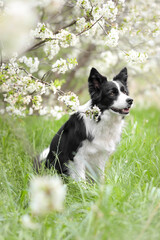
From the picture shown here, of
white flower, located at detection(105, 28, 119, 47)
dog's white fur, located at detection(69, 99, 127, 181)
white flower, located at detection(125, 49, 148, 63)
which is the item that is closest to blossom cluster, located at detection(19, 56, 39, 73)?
dog's white fur, located at detection(69, 99, 127, 181)

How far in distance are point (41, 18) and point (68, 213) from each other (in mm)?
3338

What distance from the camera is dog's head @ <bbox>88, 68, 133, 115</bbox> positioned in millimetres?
3809

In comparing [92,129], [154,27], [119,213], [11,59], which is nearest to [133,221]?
[119,213]

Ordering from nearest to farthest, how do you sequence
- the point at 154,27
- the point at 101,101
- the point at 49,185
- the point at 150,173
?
the point at 49,185 < the point at 150,173 < the point at 101,101 < the point at 154,27

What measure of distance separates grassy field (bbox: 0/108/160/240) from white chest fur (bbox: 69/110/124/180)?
20 cm

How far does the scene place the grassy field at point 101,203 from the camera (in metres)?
2.11

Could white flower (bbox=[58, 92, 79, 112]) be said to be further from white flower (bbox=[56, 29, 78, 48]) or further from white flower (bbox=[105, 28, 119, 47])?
white flower (bbox=[105, 28, 119, 47])

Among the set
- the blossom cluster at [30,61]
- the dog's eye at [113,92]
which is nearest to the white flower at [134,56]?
the dog's eye at [113,92]

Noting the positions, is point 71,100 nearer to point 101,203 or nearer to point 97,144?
point 97,144

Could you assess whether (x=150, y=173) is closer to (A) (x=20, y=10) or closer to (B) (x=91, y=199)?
(B) (x=91, y=199)

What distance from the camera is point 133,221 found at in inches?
91.9

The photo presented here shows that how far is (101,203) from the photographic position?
224cm

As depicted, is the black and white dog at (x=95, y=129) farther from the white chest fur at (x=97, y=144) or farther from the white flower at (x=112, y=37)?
the white flower at (x=112, y=37)

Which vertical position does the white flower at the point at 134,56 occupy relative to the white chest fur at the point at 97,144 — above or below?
above
